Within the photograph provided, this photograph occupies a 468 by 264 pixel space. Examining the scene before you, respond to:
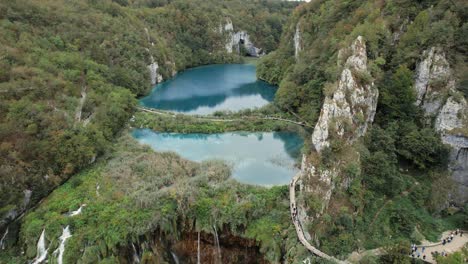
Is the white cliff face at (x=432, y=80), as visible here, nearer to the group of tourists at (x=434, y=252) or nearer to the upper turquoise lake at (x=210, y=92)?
the group of tourists at (x=434, y=252)

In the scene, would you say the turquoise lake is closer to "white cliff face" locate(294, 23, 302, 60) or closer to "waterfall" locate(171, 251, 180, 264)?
"waterfall" locate(171, 251, 180, 264)

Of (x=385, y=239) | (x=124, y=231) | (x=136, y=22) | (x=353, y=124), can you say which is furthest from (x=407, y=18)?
Result: (x=136, y=22)

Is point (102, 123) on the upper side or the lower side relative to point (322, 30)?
lower

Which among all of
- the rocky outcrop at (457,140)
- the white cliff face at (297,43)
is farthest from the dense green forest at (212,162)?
the white cliff face at (297,43)

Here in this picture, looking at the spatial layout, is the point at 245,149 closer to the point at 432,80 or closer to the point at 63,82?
the point at 432,80

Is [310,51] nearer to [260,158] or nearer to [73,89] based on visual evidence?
[260,158]
